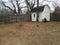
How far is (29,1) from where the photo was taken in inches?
1544

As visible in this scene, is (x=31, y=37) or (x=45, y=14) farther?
(x=45, y=14)

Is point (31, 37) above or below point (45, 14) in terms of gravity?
below

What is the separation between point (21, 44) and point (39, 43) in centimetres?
144

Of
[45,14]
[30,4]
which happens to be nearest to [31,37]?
[45,14]

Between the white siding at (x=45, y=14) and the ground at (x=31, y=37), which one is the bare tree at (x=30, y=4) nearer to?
the white siding at (x=45, y=14)

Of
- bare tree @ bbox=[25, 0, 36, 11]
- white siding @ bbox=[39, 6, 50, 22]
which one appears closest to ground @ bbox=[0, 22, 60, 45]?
white siding @ bbox=[39, 6, 50, 22]

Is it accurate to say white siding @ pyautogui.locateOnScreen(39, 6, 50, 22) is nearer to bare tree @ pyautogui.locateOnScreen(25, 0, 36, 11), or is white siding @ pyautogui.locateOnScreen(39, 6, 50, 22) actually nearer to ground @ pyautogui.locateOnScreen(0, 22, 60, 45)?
bare tree @ pyautogui.locateOnScreen(25, 0, 36, 11)

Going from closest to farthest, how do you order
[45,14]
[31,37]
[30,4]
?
[31,37]
[45,14]
[30,4]

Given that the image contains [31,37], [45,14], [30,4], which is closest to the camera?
[31,37]

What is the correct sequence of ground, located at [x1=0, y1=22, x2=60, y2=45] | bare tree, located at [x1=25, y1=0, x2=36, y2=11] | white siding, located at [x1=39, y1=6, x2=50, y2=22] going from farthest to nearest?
bare tree, located at [x1=25, y1=0, x2=36, y2=11] < white siding, located at [x1=39, y1=6, x2=50, y2=22] < ground, located at [x1=0, y1=22, x2=60, y2=45]

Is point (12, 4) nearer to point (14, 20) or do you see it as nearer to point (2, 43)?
point (14, 20)

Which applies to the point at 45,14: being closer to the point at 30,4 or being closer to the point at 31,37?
the point at 30,4

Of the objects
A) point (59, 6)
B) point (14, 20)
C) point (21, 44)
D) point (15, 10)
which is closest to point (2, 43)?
point (21, 44)

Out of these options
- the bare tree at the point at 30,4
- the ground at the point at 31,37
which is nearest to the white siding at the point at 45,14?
the bare tree at the point at 30,4
